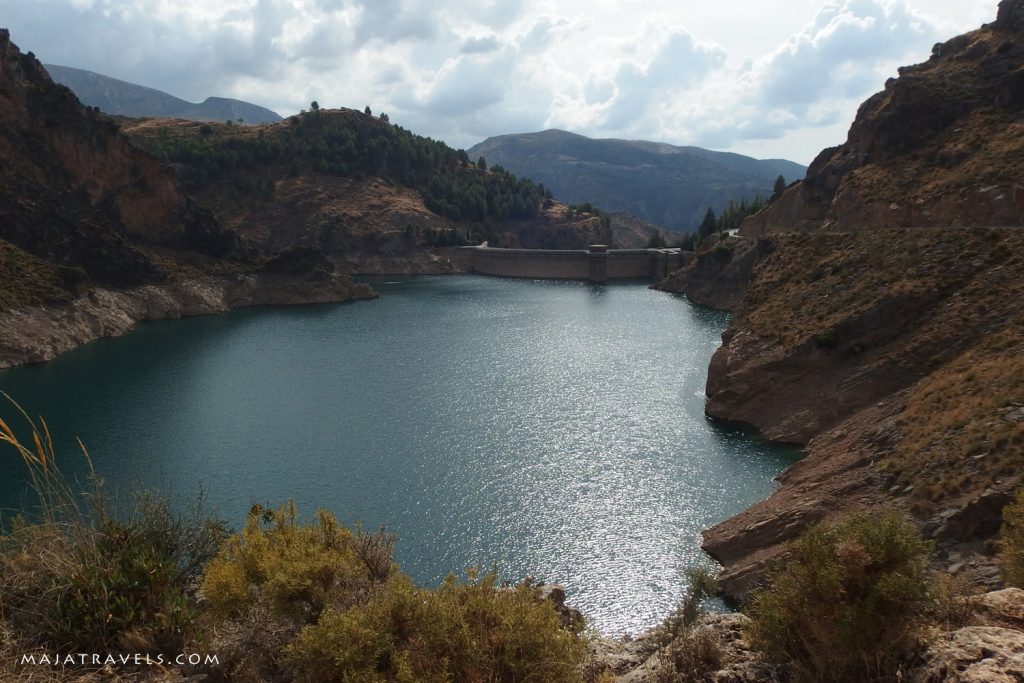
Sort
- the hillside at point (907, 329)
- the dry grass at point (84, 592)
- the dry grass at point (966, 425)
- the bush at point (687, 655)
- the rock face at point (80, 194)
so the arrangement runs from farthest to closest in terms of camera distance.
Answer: the rock face at point (80, 194) < the hillside at point (907, 329) < the dry grass at point (966, 425) < the bush at point (687, 655) < the dry grass at point (84, 592)

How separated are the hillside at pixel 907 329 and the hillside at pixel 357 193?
317 feet

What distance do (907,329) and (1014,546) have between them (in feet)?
92.3

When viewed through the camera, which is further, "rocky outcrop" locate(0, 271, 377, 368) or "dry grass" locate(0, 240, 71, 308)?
"dry grass" locate(0, 240, 71, 308)

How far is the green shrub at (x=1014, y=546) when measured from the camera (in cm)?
1690

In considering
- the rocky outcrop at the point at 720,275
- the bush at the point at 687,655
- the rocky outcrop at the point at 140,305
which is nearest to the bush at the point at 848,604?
the bush at the point at 687,655

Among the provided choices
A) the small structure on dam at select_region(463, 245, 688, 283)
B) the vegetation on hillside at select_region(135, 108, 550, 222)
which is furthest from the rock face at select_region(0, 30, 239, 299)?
the small structure on dam at select_region(463, 245, 688, 283)

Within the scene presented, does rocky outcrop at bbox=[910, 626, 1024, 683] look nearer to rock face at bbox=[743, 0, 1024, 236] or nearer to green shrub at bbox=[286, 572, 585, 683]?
green shrub at bbox=[286, 572, 585, 683]

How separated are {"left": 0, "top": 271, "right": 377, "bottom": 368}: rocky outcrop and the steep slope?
0.16 meters

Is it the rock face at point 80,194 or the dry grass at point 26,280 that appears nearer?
the dry grass at point 26,280

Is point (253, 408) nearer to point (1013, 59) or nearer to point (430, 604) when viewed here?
point (430, 604)

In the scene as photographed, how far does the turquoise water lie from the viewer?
33062 millimetres

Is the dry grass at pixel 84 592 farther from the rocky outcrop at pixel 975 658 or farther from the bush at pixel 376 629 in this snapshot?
the rocky outcrop at pixel 975 658

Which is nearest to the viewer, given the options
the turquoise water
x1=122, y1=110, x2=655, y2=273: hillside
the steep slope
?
the turquoise water

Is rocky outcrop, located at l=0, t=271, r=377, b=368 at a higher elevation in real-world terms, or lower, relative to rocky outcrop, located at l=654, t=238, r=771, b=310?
lower
